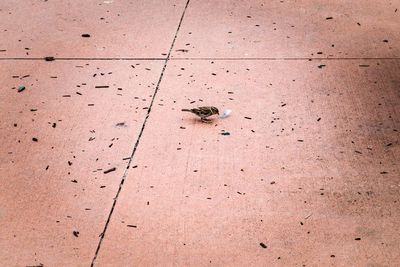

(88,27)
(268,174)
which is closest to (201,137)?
(268,174)

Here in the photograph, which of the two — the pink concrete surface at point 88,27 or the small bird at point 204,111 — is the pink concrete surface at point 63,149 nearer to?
the pink concrete surface at point 88,27

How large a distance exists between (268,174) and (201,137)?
24.5 inches

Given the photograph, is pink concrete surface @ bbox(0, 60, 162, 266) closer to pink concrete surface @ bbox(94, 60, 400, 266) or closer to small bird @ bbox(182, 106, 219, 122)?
pink concrete surface @ bbox(94, 60, 400, 266)

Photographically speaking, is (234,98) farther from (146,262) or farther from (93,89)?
(146,262)

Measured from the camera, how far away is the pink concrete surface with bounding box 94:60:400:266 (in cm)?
294

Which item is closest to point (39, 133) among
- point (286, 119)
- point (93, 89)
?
point (93, 89)

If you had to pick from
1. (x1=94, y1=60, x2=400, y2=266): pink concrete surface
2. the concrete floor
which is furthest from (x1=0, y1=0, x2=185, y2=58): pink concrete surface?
A: (x1=94, y1=60, x2=400, y2=266): pink concrete surface

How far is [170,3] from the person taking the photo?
6.04 m

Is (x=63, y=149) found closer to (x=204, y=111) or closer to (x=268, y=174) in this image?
(x=204, y=111)

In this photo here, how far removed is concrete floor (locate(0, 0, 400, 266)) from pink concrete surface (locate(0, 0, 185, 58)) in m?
0.02

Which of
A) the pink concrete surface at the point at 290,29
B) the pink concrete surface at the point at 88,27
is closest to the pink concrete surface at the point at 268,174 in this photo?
the pink concrete surface at the point at 290,29

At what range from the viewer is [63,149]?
376 cm

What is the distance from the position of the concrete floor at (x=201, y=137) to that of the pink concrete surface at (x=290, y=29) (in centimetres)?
2

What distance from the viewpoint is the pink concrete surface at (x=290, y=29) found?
497 cm
